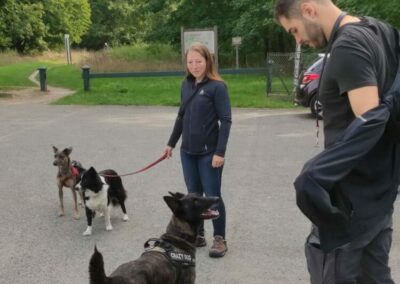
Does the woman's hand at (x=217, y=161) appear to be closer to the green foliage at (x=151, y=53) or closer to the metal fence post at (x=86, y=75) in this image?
the metal fence post at (x=86, y=75)

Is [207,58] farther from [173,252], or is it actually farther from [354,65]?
[354,65]

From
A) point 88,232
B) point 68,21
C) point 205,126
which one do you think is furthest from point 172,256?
point 68,21

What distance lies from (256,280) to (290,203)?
7.11 feet

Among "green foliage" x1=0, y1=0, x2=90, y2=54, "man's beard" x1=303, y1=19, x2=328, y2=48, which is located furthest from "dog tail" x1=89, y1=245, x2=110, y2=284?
"green foliage" x1=0, y1=0, x2=90, y2=54

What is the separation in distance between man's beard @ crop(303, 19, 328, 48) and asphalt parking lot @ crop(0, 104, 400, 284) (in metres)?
2.53

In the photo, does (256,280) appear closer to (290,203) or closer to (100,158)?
(290,203)

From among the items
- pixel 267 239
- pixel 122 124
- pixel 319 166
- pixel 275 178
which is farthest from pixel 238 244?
pixel 122 124

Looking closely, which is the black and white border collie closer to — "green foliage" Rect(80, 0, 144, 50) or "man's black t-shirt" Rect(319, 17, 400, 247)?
"man's black t-shirt" Rect(319, 17, 400, 247)

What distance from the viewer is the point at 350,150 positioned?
205cm

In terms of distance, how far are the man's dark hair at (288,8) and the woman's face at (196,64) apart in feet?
7.18

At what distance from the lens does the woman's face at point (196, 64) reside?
4.40 meters

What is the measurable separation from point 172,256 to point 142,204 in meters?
2.92

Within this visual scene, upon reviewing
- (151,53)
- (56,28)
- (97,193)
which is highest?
(56,28)

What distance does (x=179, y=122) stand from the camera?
493cm
